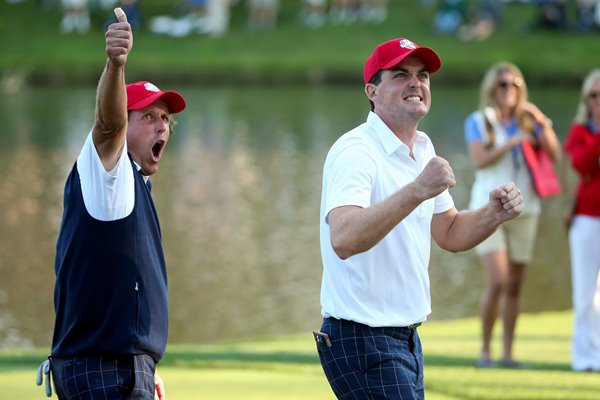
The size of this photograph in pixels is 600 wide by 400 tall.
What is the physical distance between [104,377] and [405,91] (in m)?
1.52

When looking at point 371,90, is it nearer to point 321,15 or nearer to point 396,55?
point 396,55

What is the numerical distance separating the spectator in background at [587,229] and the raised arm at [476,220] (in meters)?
4.07

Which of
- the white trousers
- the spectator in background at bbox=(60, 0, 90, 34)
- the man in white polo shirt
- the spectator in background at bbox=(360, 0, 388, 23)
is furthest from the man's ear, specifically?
the spectator in background at bbox=(360, 0, 388, 23)

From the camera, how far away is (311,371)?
8.62 metres

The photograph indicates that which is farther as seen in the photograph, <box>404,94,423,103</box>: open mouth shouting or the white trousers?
the white trousers

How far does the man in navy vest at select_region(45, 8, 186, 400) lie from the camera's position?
4.24 m

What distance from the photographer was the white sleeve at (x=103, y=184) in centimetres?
420

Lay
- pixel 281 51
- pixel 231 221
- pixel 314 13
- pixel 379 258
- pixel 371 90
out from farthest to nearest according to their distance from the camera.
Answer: pixel 314 13 < pixel 281 51 < pixel 231 221 < pixel 371 90 < pixel 379 258

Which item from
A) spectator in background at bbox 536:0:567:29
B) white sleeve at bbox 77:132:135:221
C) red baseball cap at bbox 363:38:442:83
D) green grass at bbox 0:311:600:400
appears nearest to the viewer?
white sleeve at bbox 77:132:135:221

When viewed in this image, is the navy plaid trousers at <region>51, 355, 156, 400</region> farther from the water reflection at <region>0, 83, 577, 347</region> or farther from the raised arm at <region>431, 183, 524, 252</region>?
the water reflection at <region>0, 83, 577, 347</region>

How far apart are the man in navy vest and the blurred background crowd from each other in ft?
109

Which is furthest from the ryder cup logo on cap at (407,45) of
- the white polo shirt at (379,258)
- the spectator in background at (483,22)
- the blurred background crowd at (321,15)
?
the spectator in background at (483,22)

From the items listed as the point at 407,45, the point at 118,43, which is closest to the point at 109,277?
the point at 118,43

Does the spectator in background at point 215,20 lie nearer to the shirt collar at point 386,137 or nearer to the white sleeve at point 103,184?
the shirt collar at point 386,137
